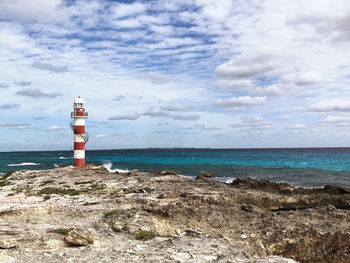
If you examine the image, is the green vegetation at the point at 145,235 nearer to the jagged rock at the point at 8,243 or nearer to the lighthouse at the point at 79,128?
the jagged rock at the point at 8,243

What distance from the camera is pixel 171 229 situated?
10844mm

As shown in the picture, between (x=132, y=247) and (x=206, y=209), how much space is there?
14.0ft

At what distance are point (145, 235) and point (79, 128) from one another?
24879 mm

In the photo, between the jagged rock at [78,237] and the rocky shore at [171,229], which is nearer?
the rocky shore at [171,229]

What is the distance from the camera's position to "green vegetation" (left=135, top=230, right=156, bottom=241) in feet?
32.4

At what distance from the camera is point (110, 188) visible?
18.3 meters

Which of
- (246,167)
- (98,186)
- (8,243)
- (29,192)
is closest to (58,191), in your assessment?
(29,192)

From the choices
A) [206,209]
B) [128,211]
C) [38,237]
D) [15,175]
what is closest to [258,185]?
[206,209]

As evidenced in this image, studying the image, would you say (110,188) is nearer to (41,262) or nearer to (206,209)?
(206,209)

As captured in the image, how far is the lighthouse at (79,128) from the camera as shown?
32969 millimetres

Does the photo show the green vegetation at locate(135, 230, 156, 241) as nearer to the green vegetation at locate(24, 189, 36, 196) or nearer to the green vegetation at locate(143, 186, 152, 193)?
the green vegetation at locate(143, 186, 152, 193)

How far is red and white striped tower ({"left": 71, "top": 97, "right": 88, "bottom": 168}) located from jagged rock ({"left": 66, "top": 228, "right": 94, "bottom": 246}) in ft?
Answer: 82.5

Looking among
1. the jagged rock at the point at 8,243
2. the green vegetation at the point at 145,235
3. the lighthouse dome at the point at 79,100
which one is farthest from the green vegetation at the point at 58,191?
the lighthouse dome at the point at 79,100

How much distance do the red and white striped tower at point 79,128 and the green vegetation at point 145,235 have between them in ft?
80.5
